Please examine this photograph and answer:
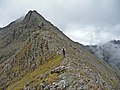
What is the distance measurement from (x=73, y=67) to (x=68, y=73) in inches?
470

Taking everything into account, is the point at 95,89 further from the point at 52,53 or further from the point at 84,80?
the point at 52,53

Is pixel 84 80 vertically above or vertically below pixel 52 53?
below

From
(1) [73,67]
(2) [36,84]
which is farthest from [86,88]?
(2) [36,84]

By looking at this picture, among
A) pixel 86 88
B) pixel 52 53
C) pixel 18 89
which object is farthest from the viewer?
pixel 52 53

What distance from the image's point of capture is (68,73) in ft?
413

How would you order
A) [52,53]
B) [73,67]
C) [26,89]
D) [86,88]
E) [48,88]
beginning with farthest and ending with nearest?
[52,53]
[26,89]
[73,67]
[48,88]
[86,88]

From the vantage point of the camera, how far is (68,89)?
116062 mm

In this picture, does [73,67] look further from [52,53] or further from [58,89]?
[52,53]

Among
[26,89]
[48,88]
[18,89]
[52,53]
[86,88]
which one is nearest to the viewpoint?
[86,88]

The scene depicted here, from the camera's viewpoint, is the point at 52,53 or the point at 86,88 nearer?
the point at 86,88

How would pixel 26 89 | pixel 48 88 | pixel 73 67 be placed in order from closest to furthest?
pixel 48 88
pixel 73 67
pixel 26 89

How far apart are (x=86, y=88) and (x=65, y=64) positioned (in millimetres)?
31327

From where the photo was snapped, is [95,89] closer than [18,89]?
Yes

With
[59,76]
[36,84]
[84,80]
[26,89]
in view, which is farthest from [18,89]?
[84,80]
